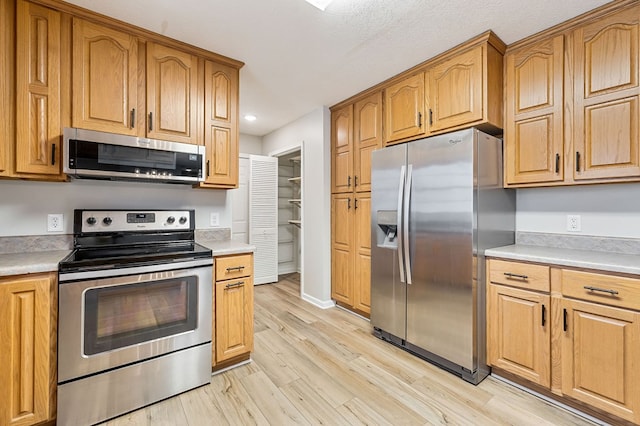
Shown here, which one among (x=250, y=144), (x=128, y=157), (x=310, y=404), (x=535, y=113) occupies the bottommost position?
(x=310, y=404)

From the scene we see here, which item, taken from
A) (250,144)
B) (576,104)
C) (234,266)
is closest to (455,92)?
(576,104)

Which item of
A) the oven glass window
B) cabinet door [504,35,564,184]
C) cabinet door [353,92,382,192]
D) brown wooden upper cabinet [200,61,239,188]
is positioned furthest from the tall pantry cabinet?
the oven glass window

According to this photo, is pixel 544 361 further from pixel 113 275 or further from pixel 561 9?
pixel 113 275

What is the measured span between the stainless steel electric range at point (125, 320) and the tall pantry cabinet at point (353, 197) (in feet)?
5.73

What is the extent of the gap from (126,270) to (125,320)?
1.04 ft

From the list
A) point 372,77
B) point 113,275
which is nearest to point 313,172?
point 372,77

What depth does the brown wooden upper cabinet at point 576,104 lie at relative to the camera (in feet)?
5.85

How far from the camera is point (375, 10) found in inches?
74.1

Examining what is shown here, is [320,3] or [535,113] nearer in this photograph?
[320,3]

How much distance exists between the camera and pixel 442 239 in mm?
2219

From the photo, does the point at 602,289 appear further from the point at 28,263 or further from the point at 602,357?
the point at 28,263

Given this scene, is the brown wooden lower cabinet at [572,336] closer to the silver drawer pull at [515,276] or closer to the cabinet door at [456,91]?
the silver drawer pull at [515,276]

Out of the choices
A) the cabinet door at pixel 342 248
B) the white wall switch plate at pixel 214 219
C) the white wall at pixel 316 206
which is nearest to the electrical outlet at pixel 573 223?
the cabinet door at pixel 342 248

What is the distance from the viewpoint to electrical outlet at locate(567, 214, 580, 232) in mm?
2152
